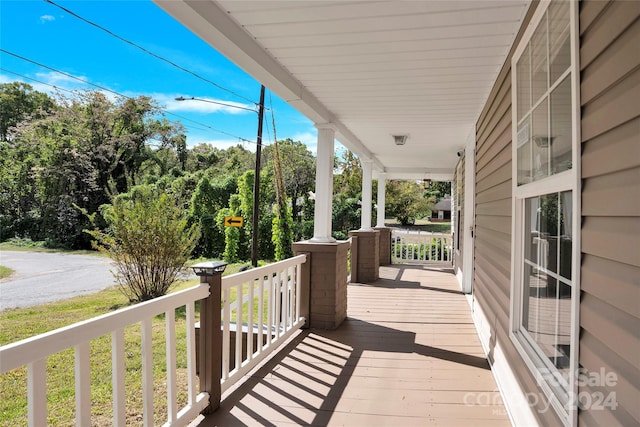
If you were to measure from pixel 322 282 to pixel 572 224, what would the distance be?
299cm

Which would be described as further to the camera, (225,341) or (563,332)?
(225,341)

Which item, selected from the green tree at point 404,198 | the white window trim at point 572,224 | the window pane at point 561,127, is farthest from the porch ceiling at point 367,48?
the green tree at point 404,198

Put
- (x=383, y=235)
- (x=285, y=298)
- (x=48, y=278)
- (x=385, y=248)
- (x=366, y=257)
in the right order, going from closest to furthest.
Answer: (x=285, y=298) < (x=366, y=257) < (x=383, y=235) < (x=385, y=248) < (x=48, y=278)

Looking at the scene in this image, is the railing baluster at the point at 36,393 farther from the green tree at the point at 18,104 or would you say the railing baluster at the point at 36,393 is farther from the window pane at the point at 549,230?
the green tree at the point at 18,104

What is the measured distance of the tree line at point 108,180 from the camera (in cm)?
1600

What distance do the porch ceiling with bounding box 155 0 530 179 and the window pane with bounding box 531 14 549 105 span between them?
0.23 meters

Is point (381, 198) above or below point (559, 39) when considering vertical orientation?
below

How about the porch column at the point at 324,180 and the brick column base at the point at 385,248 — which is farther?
the brick column base at the point at 385,248

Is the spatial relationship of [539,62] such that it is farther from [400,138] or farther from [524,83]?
[400,138]

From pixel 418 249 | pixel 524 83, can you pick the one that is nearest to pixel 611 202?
pixel 524 83

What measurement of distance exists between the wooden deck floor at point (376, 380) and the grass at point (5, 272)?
11.4 metres

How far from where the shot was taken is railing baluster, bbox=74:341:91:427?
4.68ft

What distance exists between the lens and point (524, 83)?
2.23m

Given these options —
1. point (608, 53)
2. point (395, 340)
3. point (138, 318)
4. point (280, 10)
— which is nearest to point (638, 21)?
point (608, 53)
